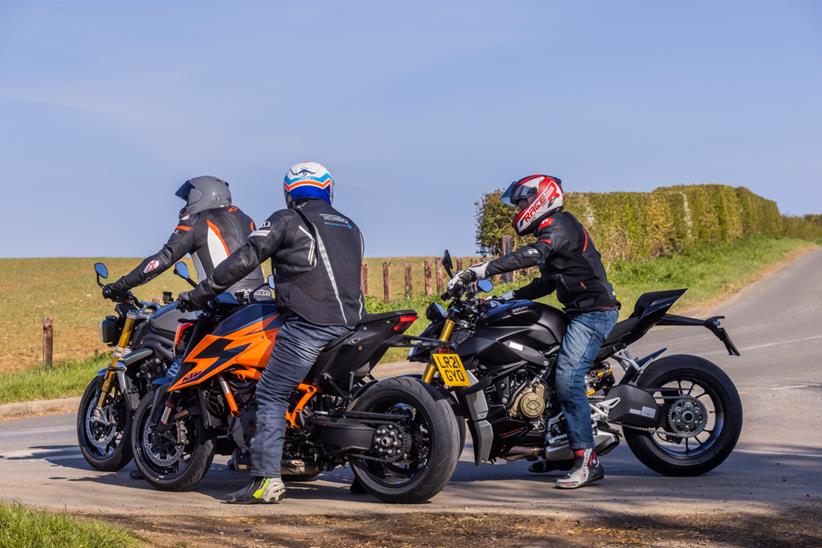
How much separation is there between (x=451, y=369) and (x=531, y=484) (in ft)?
3.65

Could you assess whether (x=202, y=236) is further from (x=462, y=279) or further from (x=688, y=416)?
(x=688, y=416)

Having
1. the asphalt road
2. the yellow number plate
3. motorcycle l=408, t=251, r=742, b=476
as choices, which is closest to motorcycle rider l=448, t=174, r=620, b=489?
motorcycle l=408, t=251, r=742, b=476

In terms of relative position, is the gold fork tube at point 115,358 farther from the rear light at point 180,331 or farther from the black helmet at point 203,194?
the rear light at point 180,331

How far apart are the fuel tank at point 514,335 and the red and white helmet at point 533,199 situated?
567mm

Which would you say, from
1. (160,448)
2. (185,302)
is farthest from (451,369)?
(160,448)

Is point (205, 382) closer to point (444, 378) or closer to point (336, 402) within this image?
point (336, 402)

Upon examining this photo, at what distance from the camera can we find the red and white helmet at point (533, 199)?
8086 millimetres

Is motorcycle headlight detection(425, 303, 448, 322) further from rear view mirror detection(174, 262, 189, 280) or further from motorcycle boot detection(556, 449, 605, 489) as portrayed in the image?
rear view mirror detection(174, 262, 189, 280)

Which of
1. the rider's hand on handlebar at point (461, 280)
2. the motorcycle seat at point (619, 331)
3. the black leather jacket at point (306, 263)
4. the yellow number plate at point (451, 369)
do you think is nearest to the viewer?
the black leather jacket at point (306, 263)

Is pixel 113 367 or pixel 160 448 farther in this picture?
pixel 113 367

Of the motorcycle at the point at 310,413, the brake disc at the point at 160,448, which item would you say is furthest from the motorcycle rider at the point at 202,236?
the brake disc at the point at 160,448

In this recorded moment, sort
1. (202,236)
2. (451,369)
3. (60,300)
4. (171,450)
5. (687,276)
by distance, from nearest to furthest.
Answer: (451,369), (171,450), (202,236), (687,276), (60,300)

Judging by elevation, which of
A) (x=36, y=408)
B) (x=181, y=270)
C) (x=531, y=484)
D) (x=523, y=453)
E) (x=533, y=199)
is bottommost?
(x=531, y=484)

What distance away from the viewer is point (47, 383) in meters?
16.9
